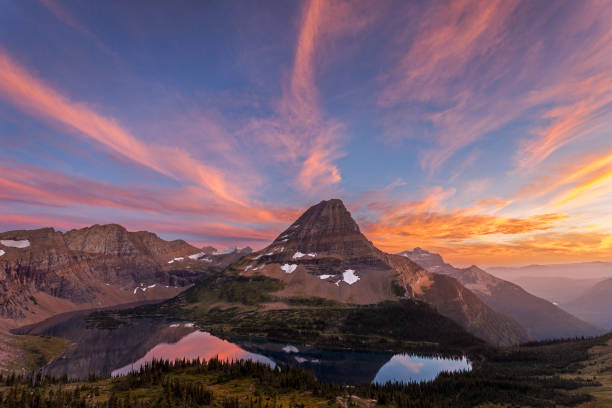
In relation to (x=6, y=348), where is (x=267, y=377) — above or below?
above

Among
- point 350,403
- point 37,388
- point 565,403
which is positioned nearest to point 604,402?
point 565,403

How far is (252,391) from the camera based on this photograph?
86.7 meters

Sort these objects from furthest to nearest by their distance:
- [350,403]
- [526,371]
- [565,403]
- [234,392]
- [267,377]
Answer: [526,371] < [267,377] < [565,403] < [234,392] < [350,403]

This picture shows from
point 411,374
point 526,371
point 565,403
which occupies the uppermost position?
point 565,403

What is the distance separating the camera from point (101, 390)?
284 ft

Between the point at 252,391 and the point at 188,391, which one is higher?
the point at 188,391

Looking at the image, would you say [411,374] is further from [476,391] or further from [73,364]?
[73,364]

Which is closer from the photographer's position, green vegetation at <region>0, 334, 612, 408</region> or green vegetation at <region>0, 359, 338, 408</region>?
green vegetation at <region>0, 359, 338, 408</region>

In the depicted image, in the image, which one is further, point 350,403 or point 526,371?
point 526,371

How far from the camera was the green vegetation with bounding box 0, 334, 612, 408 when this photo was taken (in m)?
72.1

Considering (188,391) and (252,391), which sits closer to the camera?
(188,391)

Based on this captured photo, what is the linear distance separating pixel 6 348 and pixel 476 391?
244021 millimetres

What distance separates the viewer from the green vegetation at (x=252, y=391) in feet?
236

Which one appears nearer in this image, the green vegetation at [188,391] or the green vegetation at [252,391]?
the green vegetation at [188,391]
